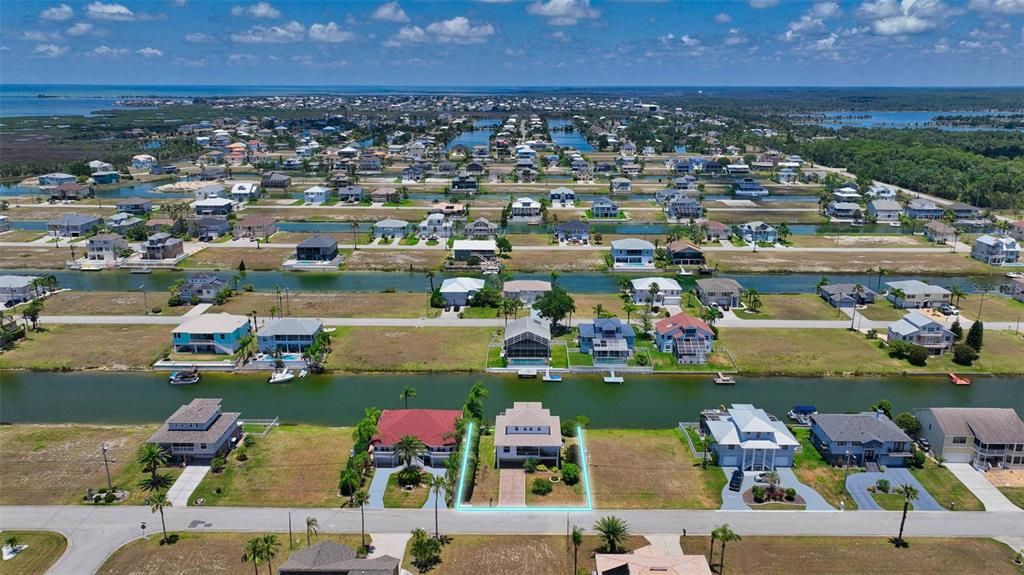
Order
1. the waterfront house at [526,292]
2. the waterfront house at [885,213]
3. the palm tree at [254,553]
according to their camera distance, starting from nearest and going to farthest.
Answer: the palm tree at [254,553], the waterfront house at [526,292], the waterfront house at [885,213]

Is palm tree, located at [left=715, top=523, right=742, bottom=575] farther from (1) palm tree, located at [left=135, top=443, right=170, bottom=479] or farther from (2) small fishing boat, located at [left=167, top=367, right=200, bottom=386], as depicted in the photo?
(2) small fishing boat, located at [left=167, top=367, right=200, bottom=386]

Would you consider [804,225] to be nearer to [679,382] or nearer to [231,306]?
[679,382]

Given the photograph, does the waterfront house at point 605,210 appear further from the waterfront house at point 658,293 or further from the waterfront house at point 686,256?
the waterfront house at point 658,293

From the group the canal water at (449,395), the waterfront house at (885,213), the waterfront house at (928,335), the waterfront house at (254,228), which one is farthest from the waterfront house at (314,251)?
the waterfront house at (885,213)

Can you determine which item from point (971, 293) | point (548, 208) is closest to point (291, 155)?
point (548, 208)

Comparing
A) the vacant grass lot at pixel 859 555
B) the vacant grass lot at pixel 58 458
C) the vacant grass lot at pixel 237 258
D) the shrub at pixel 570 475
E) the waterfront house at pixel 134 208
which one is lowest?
the vacant grass lot at pixel 859 555

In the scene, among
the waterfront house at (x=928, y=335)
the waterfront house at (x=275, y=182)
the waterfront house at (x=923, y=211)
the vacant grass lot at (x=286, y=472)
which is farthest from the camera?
the waterfront house at (x=275, y=182)

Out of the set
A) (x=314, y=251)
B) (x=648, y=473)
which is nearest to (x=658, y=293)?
(x=648, y=473)
